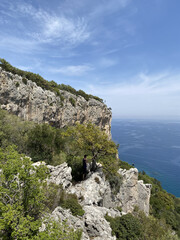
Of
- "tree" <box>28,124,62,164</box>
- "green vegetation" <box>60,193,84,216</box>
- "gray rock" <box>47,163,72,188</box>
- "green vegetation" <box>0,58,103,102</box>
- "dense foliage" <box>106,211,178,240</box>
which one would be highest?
"green vegetation" <box>0,58,103,102</box>

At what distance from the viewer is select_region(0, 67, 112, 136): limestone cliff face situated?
31531 mm

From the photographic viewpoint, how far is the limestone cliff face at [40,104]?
31.5 m

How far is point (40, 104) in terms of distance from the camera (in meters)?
37.9

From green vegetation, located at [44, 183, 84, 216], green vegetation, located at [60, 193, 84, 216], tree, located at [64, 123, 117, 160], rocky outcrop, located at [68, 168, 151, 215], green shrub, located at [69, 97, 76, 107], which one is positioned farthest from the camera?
green shrub, located at [69, 97, 76, 107]

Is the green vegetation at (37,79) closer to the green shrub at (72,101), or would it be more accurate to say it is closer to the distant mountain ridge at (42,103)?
the distant mountain ridge at (42,103)

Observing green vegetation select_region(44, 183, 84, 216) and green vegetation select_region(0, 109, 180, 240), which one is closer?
green vegetation select_region(0, 109, 180, 240)

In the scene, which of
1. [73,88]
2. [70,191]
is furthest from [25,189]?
[73,88]

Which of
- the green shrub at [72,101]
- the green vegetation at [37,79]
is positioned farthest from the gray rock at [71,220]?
the green shrub at [72,101]

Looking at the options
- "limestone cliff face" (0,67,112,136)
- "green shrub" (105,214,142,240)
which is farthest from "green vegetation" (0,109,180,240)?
"limestone cliff face" (0,67,112,136)

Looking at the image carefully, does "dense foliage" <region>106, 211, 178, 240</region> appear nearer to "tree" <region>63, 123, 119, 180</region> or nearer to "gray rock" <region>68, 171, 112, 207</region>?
"gray rock" <region>68, 171, 112, 207</region>

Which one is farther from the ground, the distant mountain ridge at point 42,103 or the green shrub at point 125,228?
the distant mountain ridge at point 42,103

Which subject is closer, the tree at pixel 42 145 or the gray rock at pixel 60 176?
the gray rock at pixel 60 176

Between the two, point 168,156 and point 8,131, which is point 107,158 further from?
point 168,156

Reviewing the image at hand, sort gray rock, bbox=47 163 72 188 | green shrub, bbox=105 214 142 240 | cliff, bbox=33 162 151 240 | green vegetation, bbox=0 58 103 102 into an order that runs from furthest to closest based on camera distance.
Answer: green vegetation, bbox=0 58 103 102 → gray rock, bbox=47 163 72 188 → green shrub, bbox=105 214 142 240 → cliff, bbox=33 162 151 240
